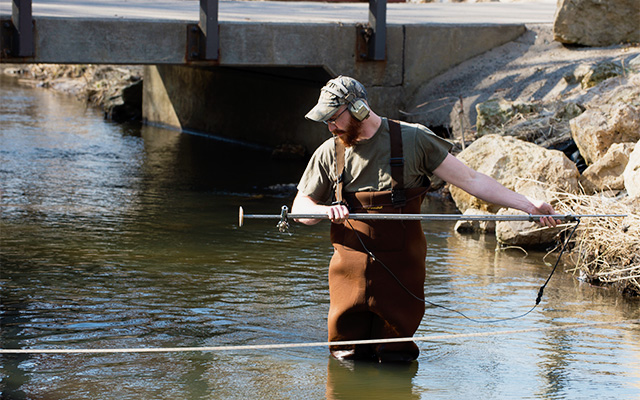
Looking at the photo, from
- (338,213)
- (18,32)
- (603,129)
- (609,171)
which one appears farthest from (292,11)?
(338,213)

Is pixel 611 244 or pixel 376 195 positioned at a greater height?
pixel 376 195

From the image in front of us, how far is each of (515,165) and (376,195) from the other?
519 centimetres

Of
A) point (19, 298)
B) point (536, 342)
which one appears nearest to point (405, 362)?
point (536, 342)

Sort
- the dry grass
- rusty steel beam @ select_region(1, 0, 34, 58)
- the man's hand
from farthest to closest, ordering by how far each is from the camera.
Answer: rusty steel beam @ select_region(1, 0, 34, 58)
the dry grass
the man's hand

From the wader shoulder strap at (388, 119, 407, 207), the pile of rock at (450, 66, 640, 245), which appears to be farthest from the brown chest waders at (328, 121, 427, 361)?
the pile of rock at (450, 66, 640, 245)

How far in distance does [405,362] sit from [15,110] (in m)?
16.6

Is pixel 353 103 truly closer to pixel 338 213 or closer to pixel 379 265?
pixel 338 213

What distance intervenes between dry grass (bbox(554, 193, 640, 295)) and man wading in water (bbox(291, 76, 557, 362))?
8.73 feet

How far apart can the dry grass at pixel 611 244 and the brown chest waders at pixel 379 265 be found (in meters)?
2.69

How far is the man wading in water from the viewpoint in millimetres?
5035

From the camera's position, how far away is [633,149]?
9289mm

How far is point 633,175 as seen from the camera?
836cm

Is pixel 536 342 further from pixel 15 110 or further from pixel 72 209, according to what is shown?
pixel 15 110

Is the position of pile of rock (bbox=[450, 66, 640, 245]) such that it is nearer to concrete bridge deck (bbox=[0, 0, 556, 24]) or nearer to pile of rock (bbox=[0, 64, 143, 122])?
concrete bridge deck (bbox=[0, 0, 556, 24])
